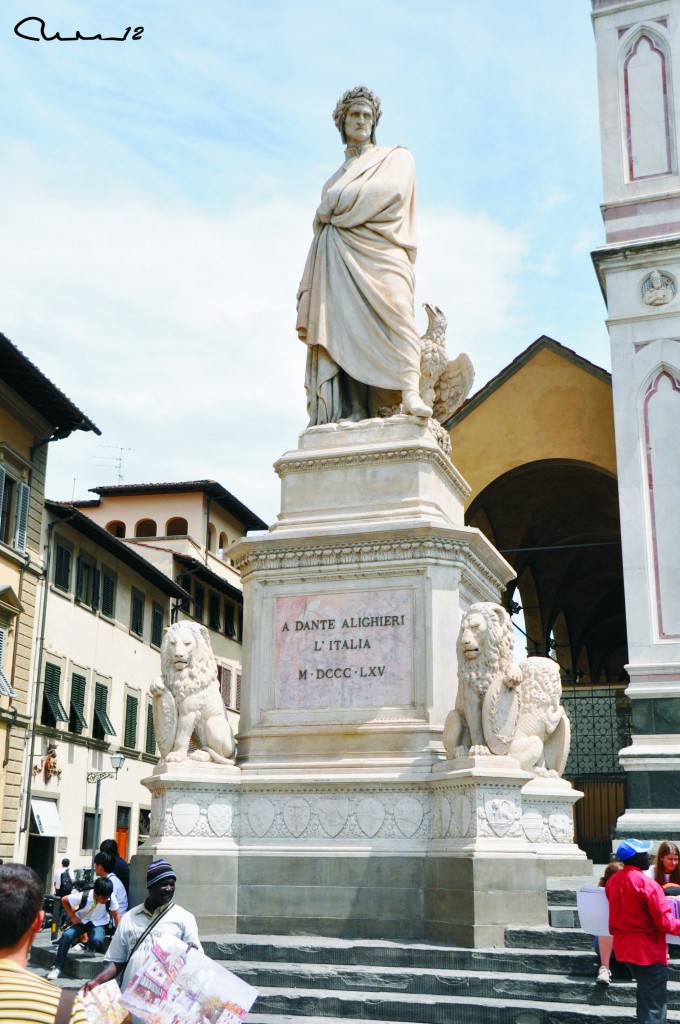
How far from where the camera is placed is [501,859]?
8711 mm

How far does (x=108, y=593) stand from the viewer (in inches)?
1422

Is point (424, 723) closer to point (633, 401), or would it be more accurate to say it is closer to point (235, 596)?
point (633, 401)

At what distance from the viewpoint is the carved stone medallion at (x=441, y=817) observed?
9180mm

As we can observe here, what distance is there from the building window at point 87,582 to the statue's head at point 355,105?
2333 centimetres

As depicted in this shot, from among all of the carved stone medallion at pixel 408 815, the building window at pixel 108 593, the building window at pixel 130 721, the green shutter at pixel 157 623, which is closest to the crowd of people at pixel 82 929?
the carved stone medallion at pixel 408 815

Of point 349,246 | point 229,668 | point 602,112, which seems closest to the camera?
point 349,246

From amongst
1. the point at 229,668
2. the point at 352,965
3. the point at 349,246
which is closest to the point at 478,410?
the point at 349,246

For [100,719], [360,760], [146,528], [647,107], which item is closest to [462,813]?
[360,760]

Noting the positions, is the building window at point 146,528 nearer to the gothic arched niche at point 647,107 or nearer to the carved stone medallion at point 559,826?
the gothic arched niche at point 647,107

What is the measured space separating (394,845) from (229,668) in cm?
3664

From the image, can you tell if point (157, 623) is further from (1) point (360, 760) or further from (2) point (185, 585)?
(1) point (360, 760)

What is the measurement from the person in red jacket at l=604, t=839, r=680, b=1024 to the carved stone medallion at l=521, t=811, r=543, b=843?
11.1 ft

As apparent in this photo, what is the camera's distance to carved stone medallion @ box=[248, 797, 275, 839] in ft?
32.7

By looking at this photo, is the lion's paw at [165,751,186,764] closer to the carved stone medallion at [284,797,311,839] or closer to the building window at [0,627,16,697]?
the carved stone medallion at [284,797,311,839]
